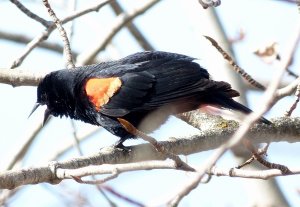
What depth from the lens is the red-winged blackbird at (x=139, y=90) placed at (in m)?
3.43

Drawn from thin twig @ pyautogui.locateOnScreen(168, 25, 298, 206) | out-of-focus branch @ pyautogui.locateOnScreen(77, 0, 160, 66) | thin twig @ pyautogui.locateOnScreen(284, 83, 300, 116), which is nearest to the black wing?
thin twig @ pyautogui.locateOnScreen(284, 83, 300, 116)

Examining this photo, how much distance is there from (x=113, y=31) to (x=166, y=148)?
2.17 meters

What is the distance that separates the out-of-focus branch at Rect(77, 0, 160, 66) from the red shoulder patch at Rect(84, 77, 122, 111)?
3.72ft

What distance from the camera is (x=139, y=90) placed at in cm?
360

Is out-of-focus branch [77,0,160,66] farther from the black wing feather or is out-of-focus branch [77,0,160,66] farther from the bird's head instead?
the black wing feather

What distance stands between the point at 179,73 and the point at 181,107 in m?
0.24

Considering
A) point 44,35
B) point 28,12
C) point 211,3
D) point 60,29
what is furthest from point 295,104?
point 28,12

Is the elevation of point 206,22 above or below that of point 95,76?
above

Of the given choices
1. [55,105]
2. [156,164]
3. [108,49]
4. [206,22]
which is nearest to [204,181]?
[156,164]

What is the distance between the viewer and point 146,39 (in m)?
5.64

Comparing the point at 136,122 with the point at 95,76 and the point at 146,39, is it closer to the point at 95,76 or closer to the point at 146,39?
the point at 95,76

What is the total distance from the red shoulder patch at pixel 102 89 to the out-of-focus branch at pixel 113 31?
1.13 meters

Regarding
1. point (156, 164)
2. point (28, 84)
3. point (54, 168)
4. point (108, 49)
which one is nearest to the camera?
point (156, 164)

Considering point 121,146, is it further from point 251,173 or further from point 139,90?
point 251,173
